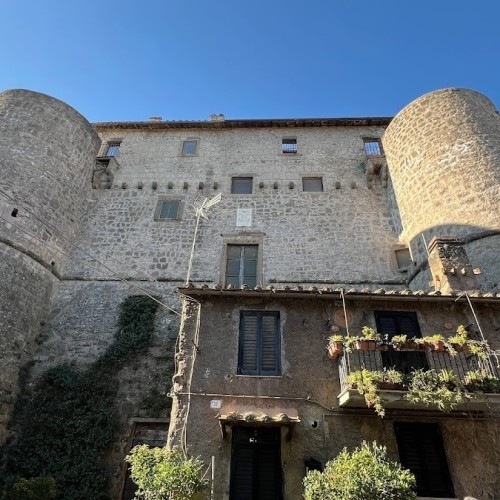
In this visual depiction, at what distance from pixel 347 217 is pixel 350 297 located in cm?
775

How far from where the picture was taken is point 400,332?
9.05 meters

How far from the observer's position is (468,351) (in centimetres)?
804

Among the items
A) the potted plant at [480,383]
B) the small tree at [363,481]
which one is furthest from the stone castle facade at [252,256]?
the small tree at [363,481]

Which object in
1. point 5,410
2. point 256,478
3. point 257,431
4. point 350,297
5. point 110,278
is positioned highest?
point 110,278

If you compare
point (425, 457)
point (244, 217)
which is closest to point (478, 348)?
point (425, 457)

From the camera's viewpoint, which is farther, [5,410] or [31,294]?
[31,294]

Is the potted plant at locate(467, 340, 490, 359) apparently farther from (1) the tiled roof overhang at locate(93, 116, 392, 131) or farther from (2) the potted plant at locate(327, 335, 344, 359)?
(1) the tiled roof overhang at locate(93, 116, 392, 131)

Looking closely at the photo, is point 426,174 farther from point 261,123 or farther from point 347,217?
point 261,123

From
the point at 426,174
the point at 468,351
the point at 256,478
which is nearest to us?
the point at 256,478

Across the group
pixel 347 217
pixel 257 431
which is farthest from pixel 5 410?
pixel 347 217

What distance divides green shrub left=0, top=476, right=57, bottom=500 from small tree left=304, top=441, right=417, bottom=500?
687cm

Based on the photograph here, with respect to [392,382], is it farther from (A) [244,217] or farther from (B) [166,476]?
(A) [244,217]

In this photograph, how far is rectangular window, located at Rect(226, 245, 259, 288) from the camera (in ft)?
48.4

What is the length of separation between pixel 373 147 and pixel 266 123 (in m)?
5.48
